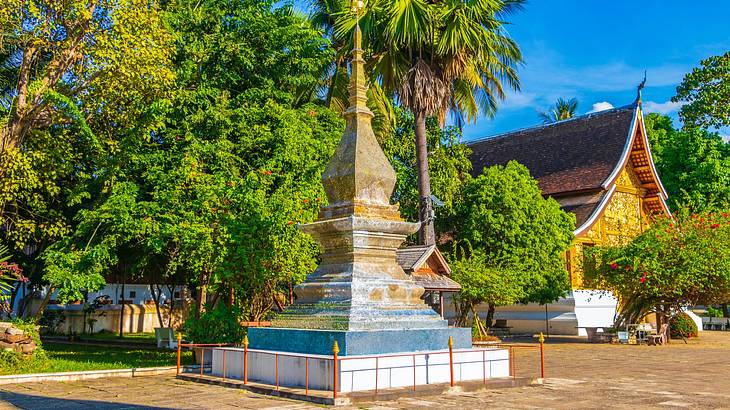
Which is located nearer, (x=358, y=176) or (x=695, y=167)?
(x=358, y=176)

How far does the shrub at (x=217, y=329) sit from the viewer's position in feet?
50.1

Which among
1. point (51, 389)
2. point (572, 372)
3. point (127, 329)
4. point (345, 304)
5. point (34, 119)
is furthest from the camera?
point (127, 329)

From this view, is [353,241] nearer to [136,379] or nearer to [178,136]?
[136,379]

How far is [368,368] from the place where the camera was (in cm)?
999

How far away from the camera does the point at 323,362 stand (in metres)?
9.94

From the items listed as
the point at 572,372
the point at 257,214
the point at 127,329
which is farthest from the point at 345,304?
the point at 127,329

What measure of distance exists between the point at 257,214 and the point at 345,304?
5075 millimetres

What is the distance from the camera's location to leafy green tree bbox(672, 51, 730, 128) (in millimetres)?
31734

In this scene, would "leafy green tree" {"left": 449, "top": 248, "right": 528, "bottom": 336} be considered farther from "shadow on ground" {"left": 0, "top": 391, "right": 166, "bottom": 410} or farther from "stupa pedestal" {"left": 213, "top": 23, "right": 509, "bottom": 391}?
"shadow on ground" {"left": 0, "top": 391, "right": 166, "bottom": 410}

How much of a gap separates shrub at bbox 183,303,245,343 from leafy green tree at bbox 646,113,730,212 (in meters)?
31.3

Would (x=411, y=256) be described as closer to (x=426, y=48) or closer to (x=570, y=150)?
(x=426, y=48)

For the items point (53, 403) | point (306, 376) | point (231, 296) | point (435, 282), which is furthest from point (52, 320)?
point (306, 376)

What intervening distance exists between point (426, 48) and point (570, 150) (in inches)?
585

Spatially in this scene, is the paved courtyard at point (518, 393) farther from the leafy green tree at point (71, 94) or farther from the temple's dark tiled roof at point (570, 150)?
the temple's dark tiled roof at point (570, 150)
